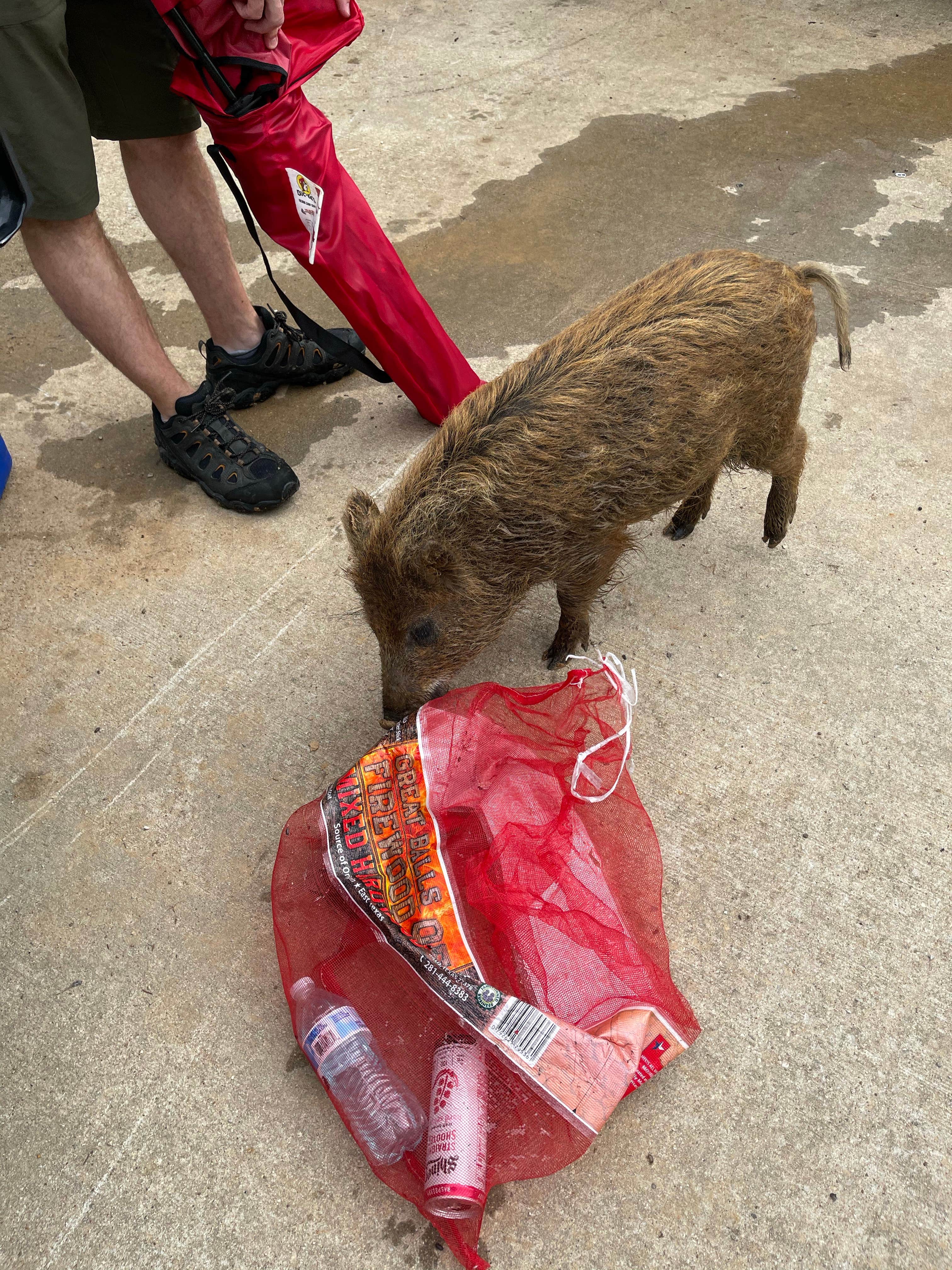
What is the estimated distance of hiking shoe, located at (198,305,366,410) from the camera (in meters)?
3.79

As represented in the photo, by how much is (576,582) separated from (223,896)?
1339 millimetres

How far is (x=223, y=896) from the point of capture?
7.67ft

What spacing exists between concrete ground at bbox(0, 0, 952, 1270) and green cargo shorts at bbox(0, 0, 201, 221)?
3.67ft

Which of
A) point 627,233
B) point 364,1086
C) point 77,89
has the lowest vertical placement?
point 364,1086

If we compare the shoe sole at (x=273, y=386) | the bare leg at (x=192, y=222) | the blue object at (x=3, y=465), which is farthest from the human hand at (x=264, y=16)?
the blue object at (x=3, y=465)

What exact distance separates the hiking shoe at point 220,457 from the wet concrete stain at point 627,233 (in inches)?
7.3

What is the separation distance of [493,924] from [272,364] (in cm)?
275

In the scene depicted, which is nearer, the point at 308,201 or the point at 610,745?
the point at 610,745

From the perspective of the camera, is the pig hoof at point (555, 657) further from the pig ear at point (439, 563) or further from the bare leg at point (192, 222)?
the bare leg at point (192, 222)

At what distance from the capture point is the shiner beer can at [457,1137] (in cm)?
173

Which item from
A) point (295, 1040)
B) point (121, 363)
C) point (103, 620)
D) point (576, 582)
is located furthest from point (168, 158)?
point (295, 1040)

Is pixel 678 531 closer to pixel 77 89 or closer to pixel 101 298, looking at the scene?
pixel 101 298

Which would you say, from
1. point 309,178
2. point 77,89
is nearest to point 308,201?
point 309,178

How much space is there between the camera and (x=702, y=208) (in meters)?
4.76
